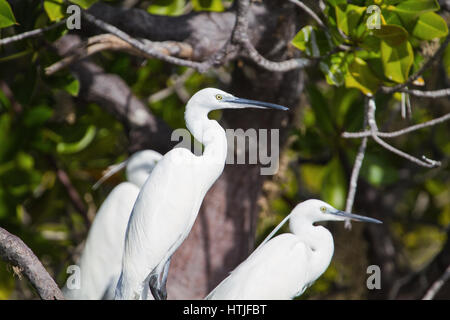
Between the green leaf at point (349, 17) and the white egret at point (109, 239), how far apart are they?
708mm

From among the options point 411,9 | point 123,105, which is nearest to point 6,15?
point 123,105

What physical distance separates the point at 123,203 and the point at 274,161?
755 mm

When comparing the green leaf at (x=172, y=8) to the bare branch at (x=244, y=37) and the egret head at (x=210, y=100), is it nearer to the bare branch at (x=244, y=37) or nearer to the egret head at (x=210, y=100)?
the bare branch at (x=244, y=37)

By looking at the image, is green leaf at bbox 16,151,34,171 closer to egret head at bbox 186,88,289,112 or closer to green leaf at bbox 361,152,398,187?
egret head at bbox 186,88,289,112

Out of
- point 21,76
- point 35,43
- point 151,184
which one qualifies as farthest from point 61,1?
point 151,184

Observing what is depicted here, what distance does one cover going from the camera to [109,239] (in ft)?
6.32

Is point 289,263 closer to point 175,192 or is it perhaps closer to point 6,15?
point 175,192

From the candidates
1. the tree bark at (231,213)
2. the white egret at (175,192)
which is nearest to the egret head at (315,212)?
the white egret at (175,192)

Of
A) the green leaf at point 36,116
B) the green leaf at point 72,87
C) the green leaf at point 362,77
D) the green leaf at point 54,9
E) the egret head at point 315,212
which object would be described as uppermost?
the green leaf at point 54,9

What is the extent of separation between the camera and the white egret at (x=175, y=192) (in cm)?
144

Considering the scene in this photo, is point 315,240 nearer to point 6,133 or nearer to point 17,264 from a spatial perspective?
point 17,264

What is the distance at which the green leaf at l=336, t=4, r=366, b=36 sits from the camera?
64.6 inches

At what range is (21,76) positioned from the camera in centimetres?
214

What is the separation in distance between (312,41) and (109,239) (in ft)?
2.83
